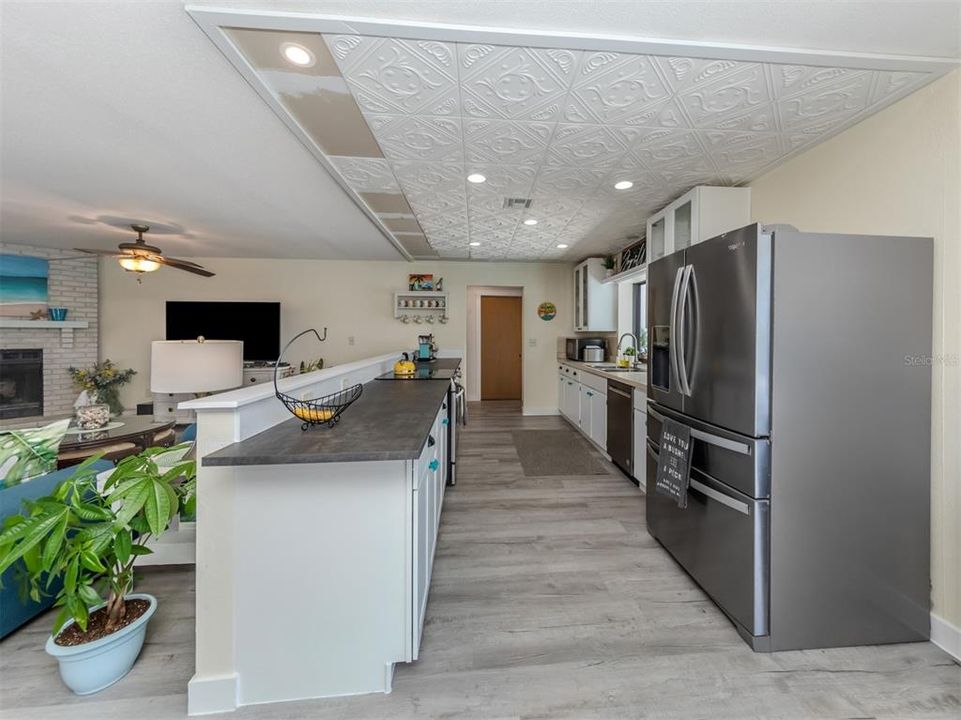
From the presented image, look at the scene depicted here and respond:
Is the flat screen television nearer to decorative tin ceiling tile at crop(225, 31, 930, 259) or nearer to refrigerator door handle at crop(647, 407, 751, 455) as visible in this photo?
decorative tin ceiling tile at crop(225, 31, 930, 259)

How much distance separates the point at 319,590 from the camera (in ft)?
4.15

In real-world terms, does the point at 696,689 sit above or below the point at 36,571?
below

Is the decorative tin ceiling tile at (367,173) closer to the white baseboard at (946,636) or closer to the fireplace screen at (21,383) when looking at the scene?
the white baseboard at (946,636)

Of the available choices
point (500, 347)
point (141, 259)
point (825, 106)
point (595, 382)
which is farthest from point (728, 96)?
point (500, 347)

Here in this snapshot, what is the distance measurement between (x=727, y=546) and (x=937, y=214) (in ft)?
5.35

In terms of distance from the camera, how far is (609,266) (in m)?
4.84

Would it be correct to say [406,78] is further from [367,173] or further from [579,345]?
[579,345]

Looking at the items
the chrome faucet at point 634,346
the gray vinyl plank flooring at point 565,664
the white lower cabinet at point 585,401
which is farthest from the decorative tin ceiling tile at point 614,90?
the chrome faucet at point 634,346

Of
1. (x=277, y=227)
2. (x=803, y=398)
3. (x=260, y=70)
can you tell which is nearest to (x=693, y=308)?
(x=803, y=398)

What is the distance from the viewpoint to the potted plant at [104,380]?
4746mm

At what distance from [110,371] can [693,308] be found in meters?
6.83

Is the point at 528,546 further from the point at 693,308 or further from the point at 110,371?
the point at 110,371

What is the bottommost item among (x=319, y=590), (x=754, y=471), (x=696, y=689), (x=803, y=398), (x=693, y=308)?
(x=696, y=689)

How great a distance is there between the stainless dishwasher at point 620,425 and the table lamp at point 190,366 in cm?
304
